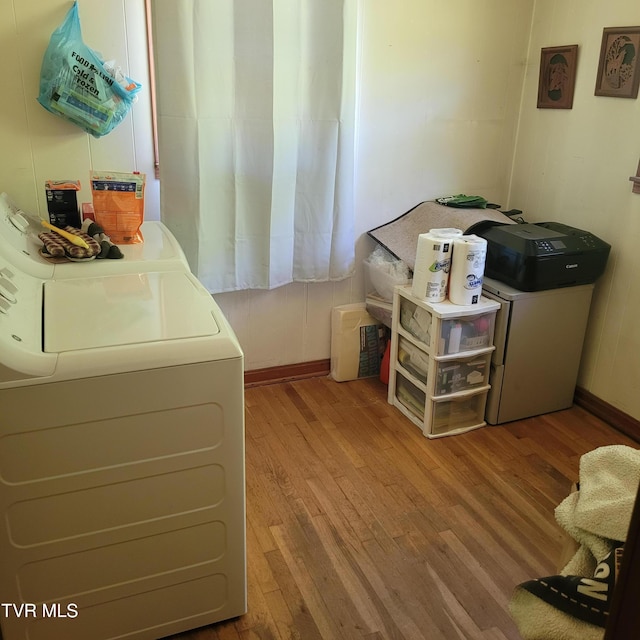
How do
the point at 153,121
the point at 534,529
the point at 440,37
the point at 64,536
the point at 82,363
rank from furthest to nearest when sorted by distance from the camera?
the point at 440,37 → the point at 153,121 → the point at 534,529 → the point at 64,536 → the point at 82,363

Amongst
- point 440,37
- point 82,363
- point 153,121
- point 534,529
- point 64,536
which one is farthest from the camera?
point 440,37

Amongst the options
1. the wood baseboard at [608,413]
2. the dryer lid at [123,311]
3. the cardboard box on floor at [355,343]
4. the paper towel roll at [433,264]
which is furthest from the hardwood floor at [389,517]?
the dryer lid at [123,311]

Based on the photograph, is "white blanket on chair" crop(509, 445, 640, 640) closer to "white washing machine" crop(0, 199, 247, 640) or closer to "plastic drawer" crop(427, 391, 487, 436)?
"white washing machine" crop(0, 199, 247, 640)

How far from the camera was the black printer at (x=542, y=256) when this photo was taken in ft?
7.85

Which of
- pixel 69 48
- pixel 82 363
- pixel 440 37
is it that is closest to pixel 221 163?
pixel 69 48

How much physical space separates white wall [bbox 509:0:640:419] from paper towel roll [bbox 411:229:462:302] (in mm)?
654

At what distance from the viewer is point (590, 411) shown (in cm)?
276

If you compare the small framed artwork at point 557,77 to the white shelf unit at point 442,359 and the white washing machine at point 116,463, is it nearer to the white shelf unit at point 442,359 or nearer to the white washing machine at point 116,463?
the white shelf unit at point 442,359

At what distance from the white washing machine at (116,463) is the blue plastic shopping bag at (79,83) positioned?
76cm

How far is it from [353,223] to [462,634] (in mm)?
1706

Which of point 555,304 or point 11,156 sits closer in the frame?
point 11,156

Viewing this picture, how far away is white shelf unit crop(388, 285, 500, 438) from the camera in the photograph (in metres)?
2.42

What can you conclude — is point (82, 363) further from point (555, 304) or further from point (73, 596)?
point (555, 304)

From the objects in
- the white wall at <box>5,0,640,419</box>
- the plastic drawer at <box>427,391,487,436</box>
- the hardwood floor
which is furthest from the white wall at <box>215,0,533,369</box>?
the plastic drawer at <box>427,391,487,436</box>
